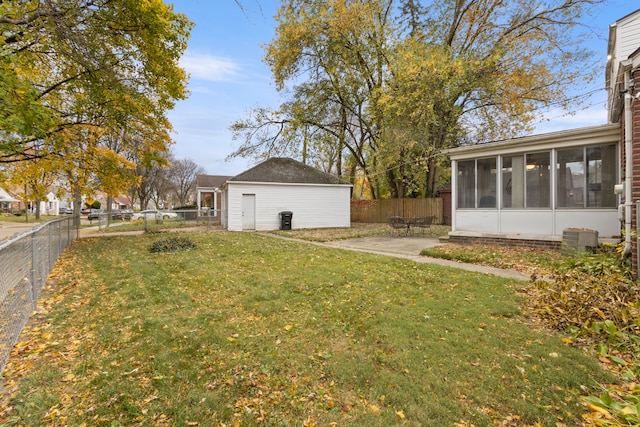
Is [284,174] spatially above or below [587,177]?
above

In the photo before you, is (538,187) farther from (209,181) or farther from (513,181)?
(209,181)

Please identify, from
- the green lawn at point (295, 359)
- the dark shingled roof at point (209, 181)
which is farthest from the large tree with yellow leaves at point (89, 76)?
the dark shingled roof at point (209, 181)

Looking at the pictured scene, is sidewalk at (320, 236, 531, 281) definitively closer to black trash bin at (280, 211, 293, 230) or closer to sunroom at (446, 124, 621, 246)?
sunroom at (446, 124, 621, 246)

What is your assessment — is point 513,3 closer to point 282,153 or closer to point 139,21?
point 282,153

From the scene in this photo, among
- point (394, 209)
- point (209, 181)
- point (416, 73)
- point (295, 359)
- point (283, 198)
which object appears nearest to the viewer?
point (295, 359)

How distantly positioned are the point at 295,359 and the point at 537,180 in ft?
30.5

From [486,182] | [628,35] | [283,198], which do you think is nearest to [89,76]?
[283,198]

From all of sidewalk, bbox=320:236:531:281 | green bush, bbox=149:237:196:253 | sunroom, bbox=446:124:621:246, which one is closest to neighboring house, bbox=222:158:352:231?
green bush, bbox=149:237:196:253

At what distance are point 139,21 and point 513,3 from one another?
1779cm

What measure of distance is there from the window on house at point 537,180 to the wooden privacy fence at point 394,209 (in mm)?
9427

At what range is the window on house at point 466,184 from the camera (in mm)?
10234

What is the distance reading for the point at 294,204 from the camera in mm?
18062

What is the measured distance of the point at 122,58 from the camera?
9.37 meters

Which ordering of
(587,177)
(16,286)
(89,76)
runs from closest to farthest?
(16,286), (587,177), (89,76)
